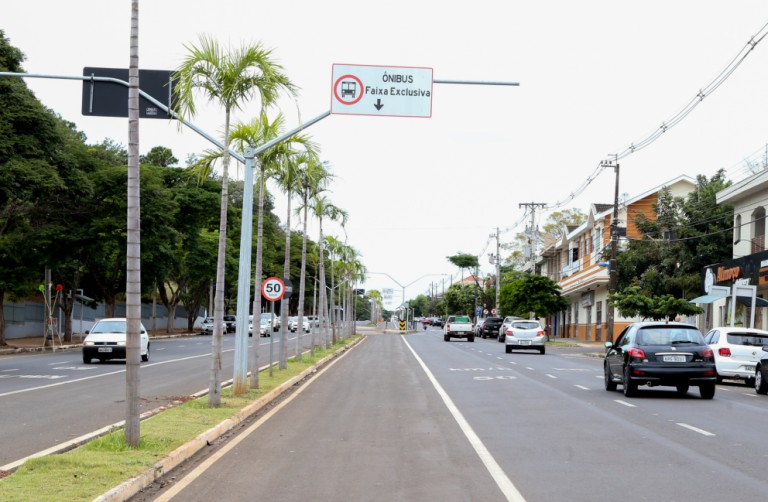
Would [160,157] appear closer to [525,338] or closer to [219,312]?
[525,338]

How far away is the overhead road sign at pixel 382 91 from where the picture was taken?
46.9ft

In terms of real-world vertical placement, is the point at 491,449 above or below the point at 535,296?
below

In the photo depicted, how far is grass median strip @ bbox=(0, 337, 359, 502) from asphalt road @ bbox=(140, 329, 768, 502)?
17.2 inches

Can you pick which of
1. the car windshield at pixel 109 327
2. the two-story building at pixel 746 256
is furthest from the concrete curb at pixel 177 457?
the two-story building at pixel 746 256

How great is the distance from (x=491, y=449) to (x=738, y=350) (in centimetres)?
1501

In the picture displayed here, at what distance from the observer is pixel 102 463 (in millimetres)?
8969

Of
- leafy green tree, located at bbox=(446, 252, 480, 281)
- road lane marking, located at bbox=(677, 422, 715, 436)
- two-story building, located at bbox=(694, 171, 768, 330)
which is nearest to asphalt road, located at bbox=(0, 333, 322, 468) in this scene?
road lane marking, located at bbox=(677, 422, 715, 436)

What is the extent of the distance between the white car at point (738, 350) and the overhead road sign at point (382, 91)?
13283 mm

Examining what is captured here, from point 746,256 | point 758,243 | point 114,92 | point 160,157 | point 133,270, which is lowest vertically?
point 133,270

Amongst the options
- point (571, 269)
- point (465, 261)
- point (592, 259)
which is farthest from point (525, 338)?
point (465, 261)

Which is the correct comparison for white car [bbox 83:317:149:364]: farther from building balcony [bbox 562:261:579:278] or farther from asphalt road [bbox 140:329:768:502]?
building balcony [bbox 562:261:579:278]

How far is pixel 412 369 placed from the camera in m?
29.2

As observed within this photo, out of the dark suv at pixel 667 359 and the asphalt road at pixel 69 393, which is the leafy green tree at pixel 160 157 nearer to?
the asphalt road at pixel 69 393

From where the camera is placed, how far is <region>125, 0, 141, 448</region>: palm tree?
397 inches
